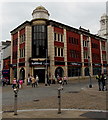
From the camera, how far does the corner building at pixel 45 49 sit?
30.9 m

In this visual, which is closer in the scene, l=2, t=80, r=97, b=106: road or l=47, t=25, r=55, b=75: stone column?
l=2, t=80, r=97, b=106: road

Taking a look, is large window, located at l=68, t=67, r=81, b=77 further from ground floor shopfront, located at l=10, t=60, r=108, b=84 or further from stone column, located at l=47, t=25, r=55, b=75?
stone column, located at l=47, t=25, r=55, b=75

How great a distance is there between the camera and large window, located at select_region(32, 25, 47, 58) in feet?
103

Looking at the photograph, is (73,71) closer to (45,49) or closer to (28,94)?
(45,49)

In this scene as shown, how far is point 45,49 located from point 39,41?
2053 mm

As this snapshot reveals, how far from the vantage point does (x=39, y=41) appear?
31.8 meters

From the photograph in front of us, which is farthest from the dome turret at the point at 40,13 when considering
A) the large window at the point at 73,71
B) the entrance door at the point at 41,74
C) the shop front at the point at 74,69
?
the large window at the point at 73,71

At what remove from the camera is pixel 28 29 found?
1267 inches

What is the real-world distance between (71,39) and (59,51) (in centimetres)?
517

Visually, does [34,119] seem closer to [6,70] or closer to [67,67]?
[67,67]

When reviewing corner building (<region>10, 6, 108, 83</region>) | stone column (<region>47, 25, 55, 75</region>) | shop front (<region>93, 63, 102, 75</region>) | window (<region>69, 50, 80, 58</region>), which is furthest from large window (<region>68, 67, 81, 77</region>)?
shop front (<region>93, 63, 102, 75</region>)

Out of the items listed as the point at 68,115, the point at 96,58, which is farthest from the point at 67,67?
the point at 68,115

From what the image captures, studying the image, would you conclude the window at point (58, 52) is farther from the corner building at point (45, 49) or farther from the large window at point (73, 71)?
the large window at point (73, 71)

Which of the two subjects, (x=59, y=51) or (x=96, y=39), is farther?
(x=96, y=39)
